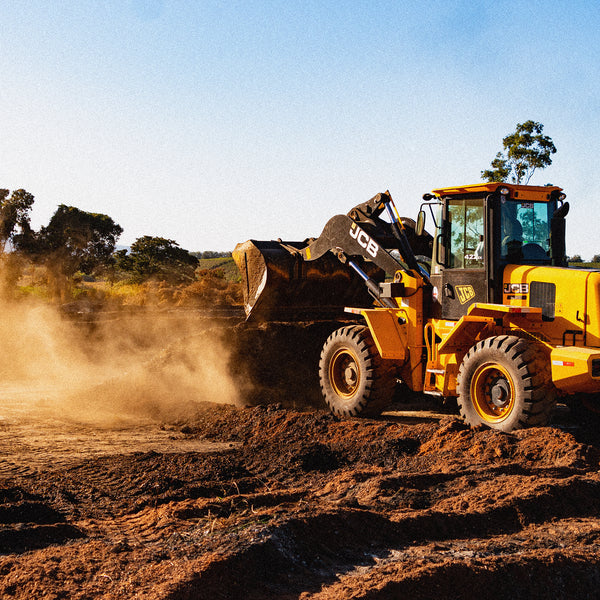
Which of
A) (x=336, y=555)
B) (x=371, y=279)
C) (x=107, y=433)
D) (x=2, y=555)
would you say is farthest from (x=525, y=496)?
(x=107, y=433)

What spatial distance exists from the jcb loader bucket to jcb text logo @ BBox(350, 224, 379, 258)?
1058 mm

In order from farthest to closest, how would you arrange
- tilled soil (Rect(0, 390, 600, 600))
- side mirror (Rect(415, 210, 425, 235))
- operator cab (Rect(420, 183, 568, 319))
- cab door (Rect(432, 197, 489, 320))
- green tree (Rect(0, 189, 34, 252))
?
green tree (Rect(0, 189, 34, 252)) < side mirror (Rect(415, 210, 425, 235)) < cab door (Rect(432, 197, 489, 320)) < operator cab (Rect(420, 183, 568, 319)) < tilled soil (Rect(0, 390, 600, 600))

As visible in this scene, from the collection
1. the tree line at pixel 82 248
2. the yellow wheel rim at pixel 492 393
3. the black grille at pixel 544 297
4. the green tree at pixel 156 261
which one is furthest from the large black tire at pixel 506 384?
the green tree at pixel 156 261

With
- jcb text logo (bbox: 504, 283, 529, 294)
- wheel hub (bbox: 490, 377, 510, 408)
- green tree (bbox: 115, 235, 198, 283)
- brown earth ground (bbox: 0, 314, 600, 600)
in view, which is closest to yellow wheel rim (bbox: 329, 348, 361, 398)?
brown earth ground (bbox: 0, 314, 600, 600)

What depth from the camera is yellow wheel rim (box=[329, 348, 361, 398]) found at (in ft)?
35.9

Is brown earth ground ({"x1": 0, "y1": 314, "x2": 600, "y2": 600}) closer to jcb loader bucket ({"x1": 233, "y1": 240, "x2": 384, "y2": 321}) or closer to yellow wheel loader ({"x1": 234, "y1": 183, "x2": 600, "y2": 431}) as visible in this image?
yellow wheel loader ({"x1": 234, "y1": 183, "x2": 600, "y2": 431})

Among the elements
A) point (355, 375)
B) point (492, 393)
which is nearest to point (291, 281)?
point (355, 375)

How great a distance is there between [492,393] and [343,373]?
2978mm

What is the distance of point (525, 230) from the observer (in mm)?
9328

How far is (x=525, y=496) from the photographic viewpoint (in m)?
6.00

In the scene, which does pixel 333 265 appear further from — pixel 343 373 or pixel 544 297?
pixel 544 297

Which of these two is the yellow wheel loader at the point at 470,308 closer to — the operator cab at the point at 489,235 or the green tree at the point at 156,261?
the operator cab at the point at 489,235

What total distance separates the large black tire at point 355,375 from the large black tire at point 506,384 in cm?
163

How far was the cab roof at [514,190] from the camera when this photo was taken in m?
9.11
